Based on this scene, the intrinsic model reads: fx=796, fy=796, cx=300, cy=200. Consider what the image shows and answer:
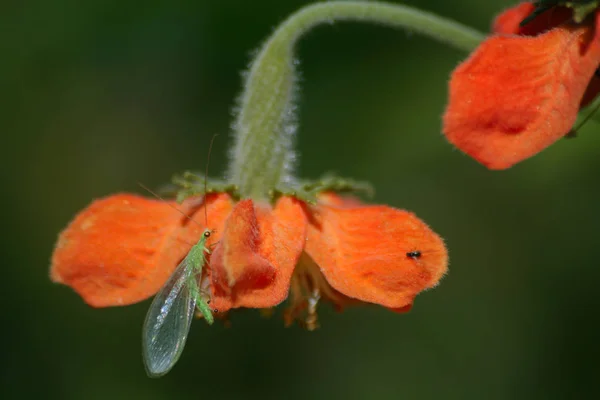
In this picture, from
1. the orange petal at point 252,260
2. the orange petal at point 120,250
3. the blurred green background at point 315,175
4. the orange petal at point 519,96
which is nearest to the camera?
the orange petal at point 519,96

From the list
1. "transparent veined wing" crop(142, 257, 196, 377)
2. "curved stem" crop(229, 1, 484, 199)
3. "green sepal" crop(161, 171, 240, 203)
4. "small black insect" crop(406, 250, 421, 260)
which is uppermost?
"curved stem" crop(229, 1, 484, 199)

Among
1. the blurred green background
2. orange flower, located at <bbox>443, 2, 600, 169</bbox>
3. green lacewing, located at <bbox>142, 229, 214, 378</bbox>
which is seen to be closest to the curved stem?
green lacewing, located at <bbox>142, 229, 214, 378</bbox>

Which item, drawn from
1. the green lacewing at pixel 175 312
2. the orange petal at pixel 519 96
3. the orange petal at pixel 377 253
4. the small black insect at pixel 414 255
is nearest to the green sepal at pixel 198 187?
the green lacewing at pixel 175 312

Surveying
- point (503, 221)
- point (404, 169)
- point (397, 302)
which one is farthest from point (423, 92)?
point (397, 302)

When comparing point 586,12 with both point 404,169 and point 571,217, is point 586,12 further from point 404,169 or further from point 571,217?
point 404,169

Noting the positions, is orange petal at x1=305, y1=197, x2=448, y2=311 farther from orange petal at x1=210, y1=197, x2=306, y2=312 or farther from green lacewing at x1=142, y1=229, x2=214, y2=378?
green lacewing at x1=142, y1=229, x2=214, y2=378

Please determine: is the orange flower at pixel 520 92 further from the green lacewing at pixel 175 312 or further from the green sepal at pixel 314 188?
the green lacewing at pixel 175 312
